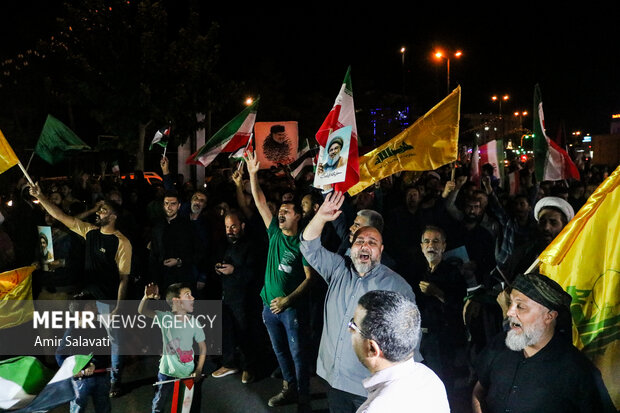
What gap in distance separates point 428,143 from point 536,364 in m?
3.69

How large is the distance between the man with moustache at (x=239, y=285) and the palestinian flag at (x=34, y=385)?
10.4 ft

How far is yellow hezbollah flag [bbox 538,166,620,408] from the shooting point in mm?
3801

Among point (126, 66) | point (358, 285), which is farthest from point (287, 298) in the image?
point (126, 66)

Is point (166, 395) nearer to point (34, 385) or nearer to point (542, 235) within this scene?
point (34, 385)

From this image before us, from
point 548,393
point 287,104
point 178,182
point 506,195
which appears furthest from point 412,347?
point 287,104

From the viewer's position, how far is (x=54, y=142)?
28.2 ft

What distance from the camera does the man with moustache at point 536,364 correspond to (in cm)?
316

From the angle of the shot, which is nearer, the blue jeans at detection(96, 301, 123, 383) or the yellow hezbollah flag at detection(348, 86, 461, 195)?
the blue jeans at detection(96, 301, 123, 383)

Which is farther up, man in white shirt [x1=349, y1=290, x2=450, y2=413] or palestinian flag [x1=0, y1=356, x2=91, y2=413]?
man in white shirt [x1=349, y1=290, x2=450, y2=413]

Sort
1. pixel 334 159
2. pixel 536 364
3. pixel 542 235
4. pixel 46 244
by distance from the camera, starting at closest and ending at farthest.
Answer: pixel 536 364, pixel 334 159, pixel 542 235, pixel 46 244

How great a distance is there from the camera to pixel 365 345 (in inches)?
102

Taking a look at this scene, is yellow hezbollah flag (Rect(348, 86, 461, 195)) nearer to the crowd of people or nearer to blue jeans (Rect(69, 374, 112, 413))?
the crowd of people

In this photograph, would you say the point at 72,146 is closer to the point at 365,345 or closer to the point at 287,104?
the point at 365,345

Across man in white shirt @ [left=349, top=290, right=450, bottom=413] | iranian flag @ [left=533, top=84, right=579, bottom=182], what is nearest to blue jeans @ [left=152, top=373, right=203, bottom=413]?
man in white shirt @ [left=349, top=290, right=450, bottom=413]
